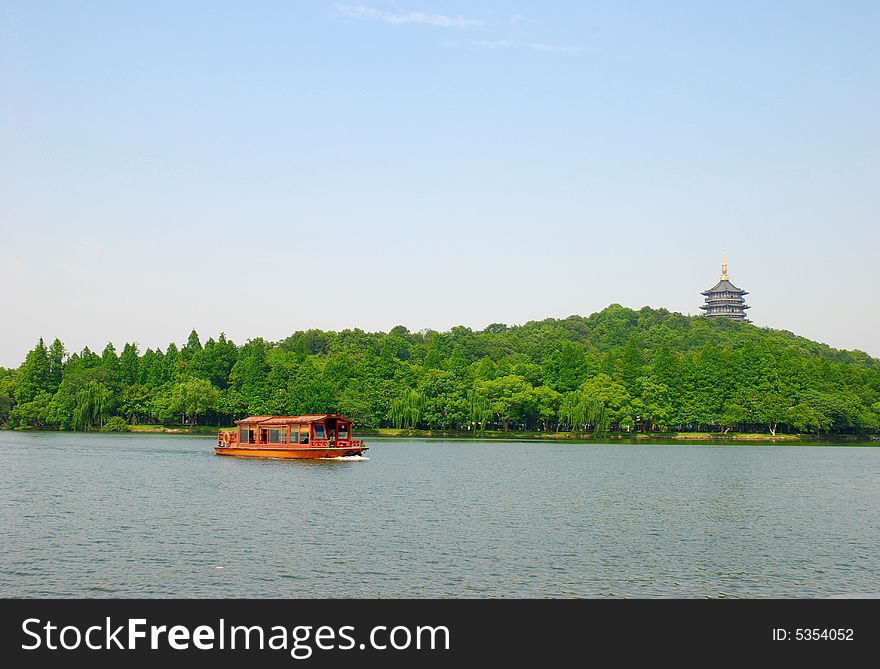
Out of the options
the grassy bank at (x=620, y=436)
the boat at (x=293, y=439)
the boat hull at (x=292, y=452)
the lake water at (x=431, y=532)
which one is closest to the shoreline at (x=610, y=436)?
the grassy bank at (x=620, y=436)

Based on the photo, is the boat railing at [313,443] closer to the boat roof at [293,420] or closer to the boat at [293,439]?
the boat at [293,439]

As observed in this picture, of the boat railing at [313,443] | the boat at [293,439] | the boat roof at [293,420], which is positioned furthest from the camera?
the boat roof at [293,420]

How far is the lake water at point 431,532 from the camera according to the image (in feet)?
75.5

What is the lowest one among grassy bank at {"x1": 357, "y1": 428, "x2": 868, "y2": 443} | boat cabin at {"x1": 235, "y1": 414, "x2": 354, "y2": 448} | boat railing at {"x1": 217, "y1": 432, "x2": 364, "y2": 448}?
grassy bank at {"x1": 357, "y1": 428, "x2": 868, "y2": 443}

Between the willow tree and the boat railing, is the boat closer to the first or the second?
the boat railing

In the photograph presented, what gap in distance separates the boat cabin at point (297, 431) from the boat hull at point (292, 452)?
75 cm

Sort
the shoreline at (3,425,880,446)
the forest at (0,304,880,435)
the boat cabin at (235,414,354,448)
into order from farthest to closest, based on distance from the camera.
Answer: the forest at (0,304,880,435)
the shoreline at (3,425,880,446)
the boat cabin at (235,414,354,448)

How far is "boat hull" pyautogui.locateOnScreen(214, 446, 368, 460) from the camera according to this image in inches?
2746

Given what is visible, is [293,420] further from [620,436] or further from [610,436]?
[620,436]

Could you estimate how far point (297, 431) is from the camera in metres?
72.7

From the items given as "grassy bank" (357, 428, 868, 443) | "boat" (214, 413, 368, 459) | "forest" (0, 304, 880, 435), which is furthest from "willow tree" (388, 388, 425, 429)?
"boat" (214, 413, 368, 459)

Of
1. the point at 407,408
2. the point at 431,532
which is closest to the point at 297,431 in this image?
the point at 431,532
